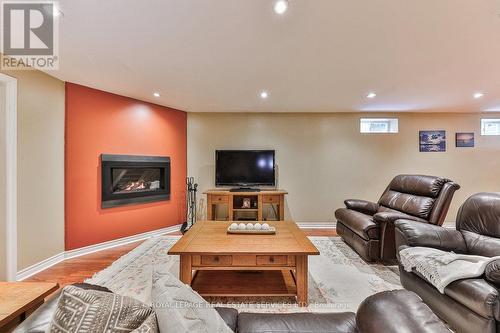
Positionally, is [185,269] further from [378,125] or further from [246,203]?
[378,125]

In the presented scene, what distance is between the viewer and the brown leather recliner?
2570 mm

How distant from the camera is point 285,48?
82.0 inches

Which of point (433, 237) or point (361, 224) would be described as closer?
point (433, 237)

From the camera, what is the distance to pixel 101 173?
10.8 feet

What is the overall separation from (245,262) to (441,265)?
149cm

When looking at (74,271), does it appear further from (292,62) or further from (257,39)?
(292,62)

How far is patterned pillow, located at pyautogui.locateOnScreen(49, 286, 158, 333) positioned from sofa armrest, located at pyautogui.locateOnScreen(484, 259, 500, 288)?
197 centimetres

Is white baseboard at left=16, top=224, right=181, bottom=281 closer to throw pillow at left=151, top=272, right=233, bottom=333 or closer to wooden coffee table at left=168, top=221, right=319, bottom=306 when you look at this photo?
wooden coffee table at left=168, top=221, right=319, bottom=306

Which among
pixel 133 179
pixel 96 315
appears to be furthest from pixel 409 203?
pixel 133 179

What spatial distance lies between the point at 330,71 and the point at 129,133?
316 cm

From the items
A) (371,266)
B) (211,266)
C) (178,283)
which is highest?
(178,283)

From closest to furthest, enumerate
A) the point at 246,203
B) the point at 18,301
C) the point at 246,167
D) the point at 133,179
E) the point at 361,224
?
1. the point at 18,301
2. the point at 361,224
3. the point at 133,179
4. the point at 246,203
5. the point at 246,167

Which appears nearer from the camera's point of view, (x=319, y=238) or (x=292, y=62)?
(x=292, y=62)

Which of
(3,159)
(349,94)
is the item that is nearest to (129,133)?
(3,159)
